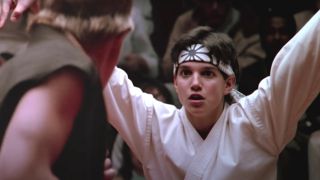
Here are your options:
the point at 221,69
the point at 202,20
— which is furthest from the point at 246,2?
the point at 221,69

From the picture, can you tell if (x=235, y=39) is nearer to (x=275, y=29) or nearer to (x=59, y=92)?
(x=275, y=29)

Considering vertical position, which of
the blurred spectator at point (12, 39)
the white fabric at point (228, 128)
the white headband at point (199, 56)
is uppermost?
the blurred spectator at point (12, 39)

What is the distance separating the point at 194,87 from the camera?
148 cm

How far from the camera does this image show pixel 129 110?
4.87 ft

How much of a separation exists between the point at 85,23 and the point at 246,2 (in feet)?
4.31

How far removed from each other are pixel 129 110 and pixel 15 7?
487mm

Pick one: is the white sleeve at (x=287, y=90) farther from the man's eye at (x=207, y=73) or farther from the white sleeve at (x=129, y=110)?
the white sleeve at (x=129, y=110)

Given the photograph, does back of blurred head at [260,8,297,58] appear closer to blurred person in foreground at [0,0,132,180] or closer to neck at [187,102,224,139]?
neck at [187,102,224,139]

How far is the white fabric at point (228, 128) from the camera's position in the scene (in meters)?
1.40

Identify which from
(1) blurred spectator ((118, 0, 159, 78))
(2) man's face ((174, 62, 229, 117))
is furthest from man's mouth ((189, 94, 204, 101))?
(1) blurred spectator ((118, 0, 159, 78))

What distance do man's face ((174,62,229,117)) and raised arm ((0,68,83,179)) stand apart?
0.54 m

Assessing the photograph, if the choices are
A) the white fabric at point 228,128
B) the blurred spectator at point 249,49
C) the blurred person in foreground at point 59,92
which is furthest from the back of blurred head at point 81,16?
the blurred spectator at point 249,49

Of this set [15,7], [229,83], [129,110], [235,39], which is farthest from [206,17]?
[15,7]

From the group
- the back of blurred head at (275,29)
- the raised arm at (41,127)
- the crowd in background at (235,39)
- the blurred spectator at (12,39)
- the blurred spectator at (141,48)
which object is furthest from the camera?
the back of blurred head at (275,29)
